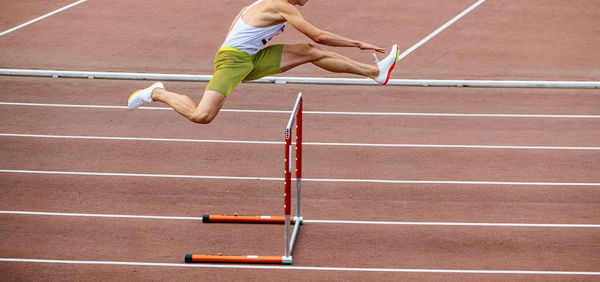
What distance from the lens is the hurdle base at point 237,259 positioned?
750 centimetres

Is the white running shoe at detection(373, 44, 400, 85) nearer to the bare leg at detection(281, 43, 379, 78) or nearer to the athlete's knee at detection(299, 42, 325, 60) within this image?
the bare leg at detection(281, 43, 379, 78)

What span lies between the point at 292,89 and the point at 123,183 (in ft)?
13.0

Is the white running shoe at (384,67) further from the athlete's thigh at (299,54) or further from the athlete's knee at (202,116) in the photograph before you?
the athlete's knee at (202,116)

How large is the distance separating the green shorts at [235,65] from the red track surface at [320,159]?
1.72 meters

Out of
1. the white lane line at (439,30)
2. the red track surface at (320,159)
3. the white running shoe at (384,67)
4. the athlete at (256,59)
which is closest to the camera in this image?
the athlete at (256,59)

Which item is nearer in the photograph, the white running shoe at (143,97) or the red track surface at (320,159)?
the white running shoe at (143,97)

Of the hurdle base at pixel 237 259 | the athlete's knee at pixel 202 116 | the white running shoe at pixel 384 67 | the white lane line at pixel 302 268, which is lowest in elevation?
the white lane line at pixel 302 268

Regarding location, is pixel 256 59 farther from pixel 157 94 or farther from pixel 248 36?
pixel 157 94

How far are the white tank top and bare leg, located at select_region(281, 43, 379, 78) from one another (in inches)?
8.7

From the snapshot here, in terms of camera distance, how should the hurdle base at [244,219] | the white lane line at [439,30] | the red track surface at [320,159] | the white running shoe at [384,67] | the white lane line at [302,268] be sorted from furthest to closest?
the white lane line at [439,30] < the hurdle base at [244,219] < the red track surface at [320,159] < the white lane line at [302,268] < the white running shoe at [384,67]

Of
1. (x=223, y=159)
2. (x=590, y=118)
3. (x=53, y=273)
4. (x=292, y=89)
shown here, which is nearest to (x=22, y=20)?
(x=292, y=89)

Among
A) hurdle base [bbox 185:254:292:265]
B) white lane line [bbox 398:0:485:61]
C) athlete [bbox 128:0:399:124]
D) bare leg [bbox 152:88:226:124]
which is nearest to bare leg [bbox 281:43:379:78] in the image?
athlete [bbox 128:0:399:124]

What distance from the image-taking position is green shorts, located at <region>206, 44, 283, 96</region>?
714 centimetres

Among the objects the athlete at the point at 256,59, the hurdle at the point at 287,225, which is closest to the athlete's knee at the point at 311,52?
the athlete at the point at 256,59
